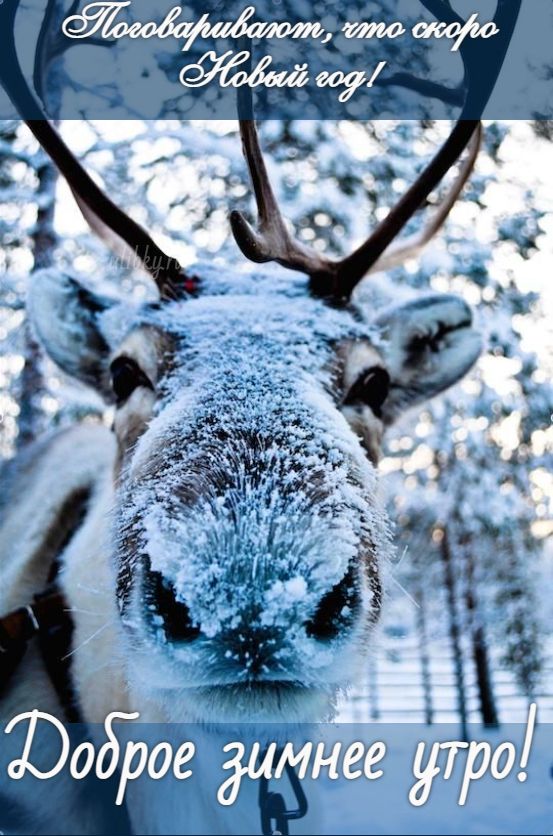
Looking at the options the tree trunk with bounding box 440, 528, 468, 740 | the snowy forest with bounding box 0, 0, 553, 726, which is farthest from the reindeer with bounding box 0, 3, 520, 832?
the tree trunk with bounding box 440, 528, 468, 740

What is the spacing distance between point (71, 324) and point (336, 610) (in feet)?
4.71

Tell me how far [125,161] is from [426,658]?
5.54 m

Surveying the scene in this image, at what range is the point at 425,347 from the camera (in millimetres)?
2377

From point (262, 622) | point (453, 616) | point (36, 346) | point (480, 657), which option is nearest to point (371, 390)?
point (262, 622)

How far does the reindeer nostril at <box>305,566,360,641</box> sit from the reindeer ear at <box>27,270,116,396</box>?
1.28 m

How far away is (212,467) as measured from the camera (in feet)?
4.08

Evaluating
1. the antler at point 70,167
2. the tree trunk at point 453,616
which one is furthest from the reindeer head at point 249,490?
the tree trunk at point 453,616

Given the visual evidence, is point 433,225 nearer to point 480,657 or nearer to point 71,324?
point 71,324

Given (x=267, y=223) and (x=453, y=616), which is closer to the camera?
(x=267, y=223)

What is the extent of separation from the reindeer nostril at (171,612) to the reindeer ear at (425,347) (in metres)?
1.28

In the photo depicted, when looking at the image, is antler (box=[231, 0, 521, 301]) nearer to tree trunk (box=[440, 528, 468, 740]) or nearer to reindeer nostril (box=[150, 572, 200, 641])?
reindeer nostril (box=[150, 572, 200, 641])

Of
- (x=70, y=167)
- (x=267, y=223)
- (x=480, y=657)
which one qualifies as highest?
(x=70, y=167)

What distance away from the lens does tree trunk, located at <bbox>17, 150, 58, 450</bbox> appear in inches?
157

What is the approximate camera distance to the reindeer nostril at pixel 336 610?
117cm
